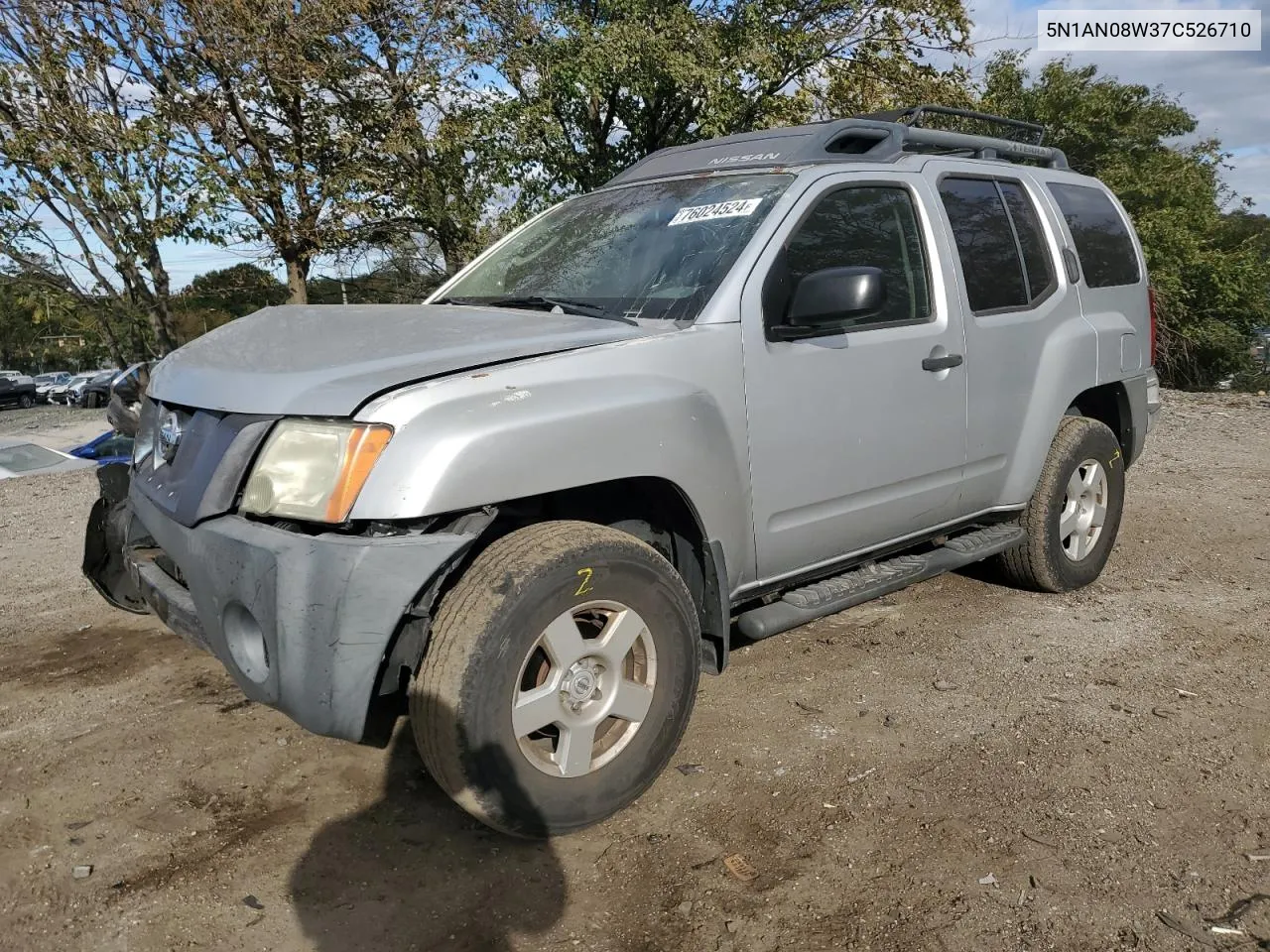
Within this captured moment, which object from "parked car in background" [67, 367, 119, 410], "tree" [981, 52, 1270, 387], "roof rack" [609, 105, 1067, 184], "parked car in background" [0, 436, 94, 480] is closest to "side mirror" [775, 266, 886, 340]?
"roof rack" [609, 105, 1067, 184]

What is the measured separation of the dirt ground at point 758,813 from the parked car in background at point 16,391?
36379 mm

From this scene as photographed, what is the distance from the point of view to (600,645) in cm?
262

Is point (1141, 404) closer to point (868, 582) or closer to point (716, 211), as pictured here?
point (868, 582)

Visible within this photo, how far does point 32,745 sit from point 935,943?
9.63ft

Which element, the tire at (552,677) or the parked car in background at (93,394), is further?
the parked car in background at (93,394)

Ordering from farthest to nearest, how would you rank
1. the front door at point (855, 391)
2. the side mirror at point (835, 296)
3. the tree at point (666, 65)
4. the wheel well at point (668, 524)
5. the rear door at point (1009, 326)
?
the tree at point (666, 65) < the rear door at point (1009, 326) < the front door at point (855, 391) < the side mirror at point (835, 296) < the wheel well at point (668, 524)

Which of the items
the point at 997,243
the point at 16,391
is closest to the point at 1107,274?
the point at 997,243

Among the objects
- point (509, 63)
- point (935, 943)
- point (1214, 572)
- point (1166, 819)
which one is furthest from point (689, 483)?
point (509, 63)

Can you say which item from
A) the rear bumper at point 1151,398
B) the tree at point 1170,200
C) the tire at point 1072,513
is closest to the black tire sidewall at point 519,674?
the tire at point 1072,513

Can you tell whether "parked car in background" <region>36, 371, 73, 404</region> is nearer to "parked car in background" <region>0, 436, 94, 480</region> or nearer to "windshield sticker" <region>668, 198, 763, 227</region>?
"parked car in background" <region>0, 436, 94, 480</region>

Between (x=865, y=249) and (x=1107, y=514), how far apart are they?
2162 mm

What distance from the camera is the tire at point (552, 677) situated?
2371mm

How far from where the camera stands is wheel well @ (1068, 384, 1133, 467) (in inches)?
188

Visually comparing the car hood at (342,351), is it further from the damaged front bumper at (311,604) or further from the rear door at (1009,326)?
the rear door at (1009,326)
